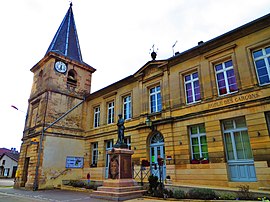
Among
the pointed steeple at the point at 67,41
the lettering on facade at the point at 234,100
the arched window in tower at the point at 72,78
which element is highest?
the pointed steeple at the point at 67,41

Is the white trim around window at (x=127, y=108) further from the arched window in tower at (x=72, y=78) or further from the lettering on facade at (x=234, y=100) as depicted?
the lettering on facade at (x=234, y=100)

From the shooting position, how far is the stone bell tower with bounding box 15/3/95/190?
14469 mm

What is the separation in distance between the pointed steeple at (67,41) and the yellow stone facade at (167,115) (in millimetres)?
1437

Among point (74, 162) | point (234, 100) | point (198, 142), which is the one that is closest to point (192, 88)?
point (234, 100)

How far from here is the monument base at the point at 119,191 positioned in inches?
291

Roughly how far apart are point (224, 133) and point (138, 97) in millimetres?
6289

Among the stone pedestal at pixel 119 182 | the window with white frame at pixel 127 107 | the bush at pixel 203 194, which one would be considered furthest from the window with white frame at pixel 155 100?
the bush at pixel 203 194

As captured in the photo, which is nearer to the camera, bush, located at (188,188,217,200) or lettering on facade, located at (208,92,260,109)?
bush, located at (188,188,217,200)

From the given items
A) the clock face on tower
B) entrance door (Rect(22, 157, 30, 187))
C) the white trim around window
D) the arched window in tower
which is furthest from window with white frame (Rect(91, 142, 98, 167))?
the clock face on tower

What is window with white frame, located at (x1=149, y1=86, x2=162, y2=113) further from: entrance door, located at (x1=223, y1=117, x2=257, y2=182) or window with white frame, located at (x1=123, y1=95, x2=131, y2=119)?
Result: entrance door, located at (x1=223, y1=117, x2=257, y2=182)

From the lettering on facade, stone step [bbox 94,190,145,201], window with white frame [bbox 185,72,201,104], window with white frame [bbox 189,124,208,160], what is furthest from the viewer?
window with white frame [bbox 185,72,201,104]

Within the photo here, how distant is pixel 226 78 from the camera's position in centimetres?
1030

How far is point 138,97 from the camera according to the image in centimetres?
1423

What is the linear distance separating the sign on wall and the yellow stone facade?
28 cm
